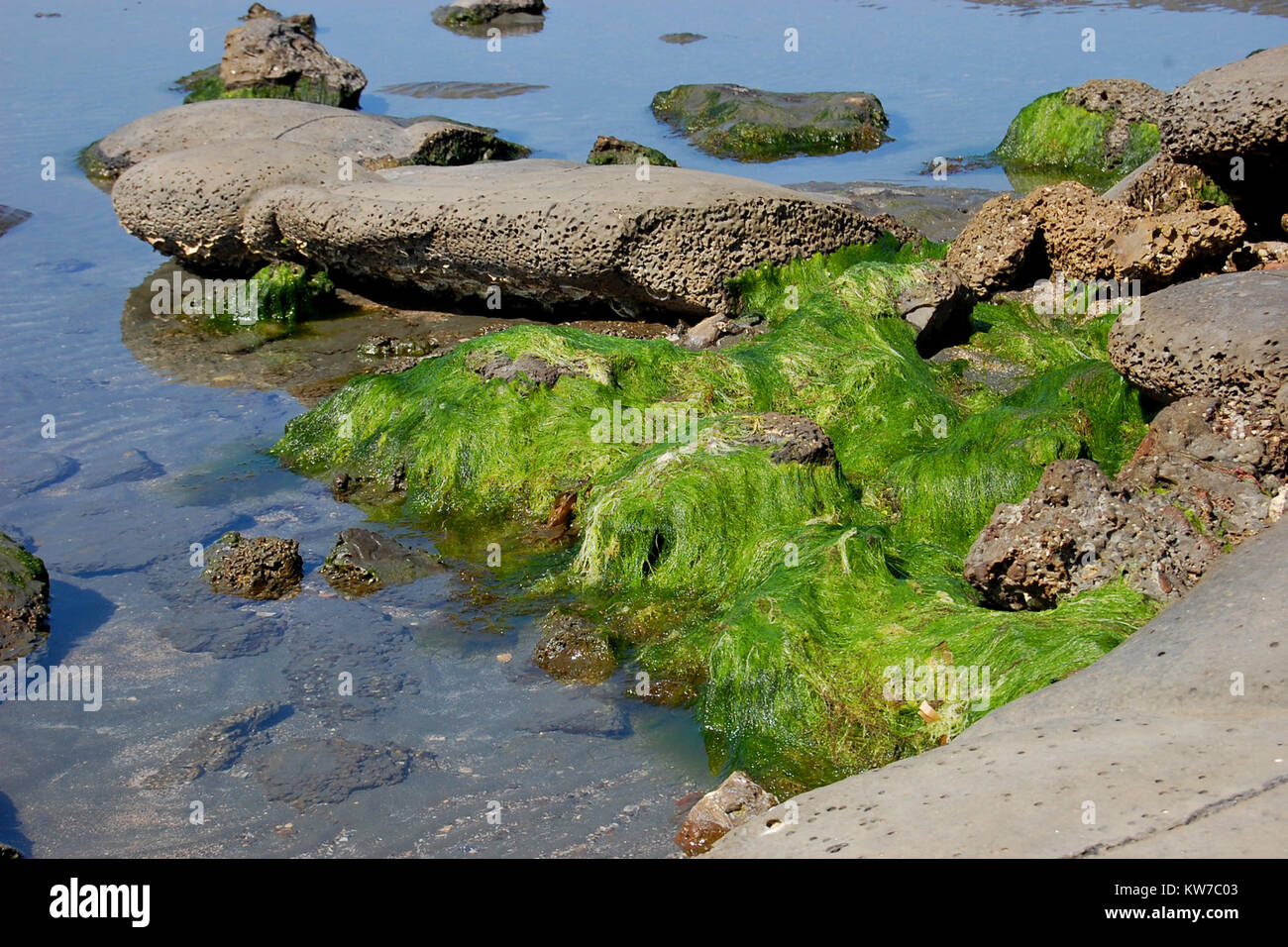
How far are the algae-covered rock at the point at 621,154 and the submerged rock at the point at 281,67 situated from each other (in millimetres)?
4774

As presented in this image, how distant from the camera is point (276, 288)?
1027 cm

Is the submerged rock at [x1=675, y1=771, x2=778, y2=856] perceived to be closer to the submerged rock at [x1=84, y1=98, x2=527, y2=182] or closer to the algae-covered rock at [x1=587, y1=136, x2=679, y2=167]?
the submerged rock at [x1=84, y1=98, x2=527, y2=182]

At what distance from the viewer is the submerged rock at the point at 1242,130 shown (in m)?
8.05

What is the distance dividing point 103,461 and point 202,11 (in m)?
21.0

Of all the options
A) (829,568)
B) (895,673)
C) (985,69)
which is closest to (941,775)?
(895,673)

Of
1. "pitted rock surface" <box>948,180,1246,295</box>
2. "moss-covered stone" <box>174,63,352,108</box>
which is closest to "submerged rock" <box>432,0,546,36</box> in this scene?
"moss-covered stone" <box>174,63,352,108</box>

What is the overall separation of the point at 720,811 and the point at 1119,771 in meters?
1.49

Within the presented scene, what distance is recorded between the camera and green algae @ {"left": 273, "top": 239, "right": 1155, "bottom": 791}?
16.7 feet

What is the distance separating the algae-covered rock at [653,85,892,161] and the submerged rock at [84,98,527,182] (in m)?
2.62

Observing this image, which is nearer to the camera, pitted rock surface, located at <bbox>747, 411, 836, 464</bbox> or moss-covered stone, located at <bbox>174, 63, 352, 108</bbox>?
pitted rock surface, located at <bbox>747, 411, 836, 464</bbox>
